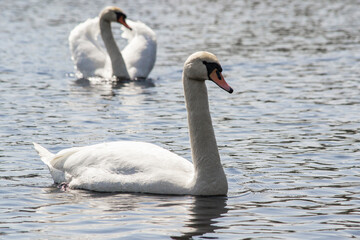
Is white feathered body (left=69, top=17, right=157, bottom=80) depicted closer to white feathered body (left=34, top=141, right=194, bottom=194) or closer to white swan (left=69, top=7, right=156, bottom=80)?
white swan (left=69, top=7, right=156, bottom=80)

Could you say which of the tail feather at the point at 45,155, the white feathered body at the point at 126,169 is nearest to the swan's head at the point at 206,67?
the white feathered body at the point at 126,169

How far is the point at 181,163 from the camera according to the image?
9.57 m

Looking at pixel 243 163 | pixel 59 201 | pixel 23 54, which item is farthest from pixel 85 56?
pixel 59 201

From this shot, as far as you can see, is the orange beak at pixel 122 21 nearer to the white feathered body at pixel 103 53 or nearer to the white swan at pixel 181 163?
the white feathered body at pixel 103 53

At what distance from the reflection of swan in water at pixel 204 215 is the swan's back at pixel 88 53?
10.8m

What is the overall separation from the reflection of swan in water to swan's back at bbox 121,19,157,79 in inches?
418

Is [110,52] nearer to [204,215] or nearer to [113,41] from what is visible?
[113,41]

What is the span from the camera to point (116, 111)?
49.7 feet

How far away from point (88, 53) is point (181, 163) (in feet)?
35.6

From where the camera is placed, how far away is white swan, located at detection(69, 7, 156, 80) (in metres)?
19.6

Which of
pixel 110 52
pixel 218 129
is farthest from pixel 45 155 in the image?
pixel 110 52

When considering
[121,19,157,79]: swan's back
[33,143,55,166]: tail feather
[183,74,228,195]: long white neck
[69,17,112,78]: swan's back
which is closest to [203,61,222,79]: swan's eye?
[183,74,228,195]: long white neck

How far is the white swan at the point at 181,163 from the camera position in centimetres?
928

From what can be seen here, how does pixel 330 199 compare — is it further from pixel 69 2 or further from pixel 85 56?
pixel 69 2
